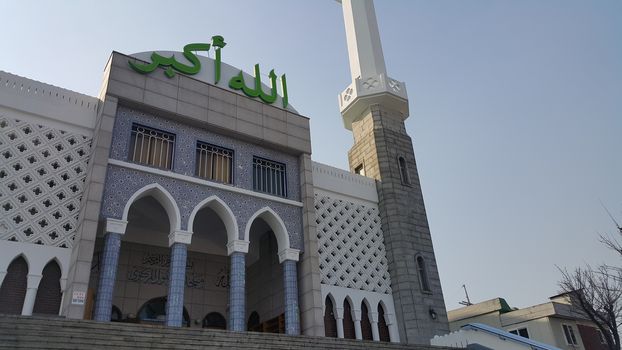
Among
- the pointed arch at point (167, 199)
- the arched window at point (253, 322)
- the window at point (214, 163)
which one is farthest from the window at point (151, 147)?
the arched window at point (253, 322)

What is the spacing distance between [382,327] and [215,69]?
7485 mm

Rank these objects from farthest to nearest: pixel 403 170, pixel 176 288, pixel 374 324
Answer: pixel 403 170
pixel 374 324
pixel 176 288

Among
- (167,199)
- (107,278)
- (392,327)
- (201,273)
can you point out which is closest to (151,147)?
(167,199)

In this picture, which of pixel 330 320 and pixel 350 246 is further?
pixel 350 246

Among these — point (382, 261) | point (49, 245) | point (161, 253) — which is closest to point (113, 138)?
point (49, 245)

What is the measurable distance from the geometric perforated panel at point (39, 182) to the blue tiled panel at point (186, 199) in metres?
0.63

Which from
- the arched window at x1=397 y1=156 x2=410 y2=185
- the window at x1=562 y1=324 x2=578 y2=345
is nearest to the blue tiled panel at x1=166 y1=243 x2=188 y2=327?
the arched window at x1=397 y1=156 x2=410 y2=185

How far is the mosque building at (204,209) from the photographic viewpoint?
9.22 m

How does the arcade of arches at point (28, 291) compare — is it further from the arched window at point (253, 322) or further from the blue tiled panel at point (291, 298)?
the arched window at point (253, 322)

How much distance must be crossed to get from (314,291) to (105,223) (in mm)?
4469

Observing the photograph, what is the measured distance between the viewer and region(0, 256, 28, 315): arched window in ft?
28.0

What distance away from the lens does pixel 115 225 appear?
31.3 feet

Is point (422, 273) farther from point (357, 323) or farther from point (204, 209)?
point (204, 209)

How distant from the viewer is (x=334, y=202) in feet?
43.8
